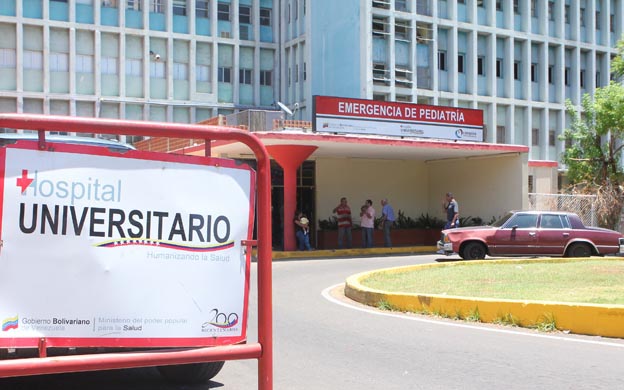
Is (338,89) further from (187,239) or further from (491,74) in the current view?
(187,239)

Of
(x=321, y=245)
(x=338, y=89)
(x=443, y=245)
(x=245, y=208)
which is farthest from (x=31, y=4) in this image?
(x=245, y=208)

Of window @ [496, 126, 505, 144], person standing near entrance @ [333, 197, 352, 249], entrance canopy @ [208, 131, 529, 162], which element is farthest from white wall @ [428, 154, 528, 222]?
window @ [496, 126, 505, 144]

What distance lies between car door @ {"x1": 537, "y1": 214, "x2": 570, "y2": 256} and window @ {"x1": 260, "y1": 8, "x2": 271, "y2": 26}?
3411 centimetres

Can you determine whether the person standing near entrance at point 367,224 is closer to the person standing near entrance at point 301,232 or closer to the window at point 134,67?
the person standing near entrance at point 301,232

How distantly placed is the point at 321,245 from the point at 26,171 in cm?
2446

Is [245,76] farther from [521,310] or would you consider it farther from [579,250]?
[521,310]

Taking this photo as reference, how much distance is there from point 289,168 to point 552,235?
8.20 m

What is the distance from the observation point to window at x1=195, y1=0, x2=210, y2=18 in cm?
4881

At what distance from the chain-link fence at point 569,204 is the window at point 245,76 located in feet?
85.1

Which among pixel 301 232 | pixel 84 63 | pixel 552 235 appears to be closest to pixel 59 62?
pixel 84 63

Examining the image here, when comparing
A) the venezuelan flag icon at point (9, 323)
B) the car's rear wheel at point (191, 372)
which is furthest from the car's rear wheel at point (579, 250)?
the venezuelan flag icon at point (9, 323)

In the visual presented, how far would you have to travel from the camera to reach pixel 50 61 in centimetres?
4438

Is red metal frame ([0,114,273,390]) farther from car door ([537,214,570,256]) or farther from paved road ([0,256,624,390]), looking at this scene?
car door ([537,214,570,256])

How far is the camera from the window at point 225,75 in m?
49.2
